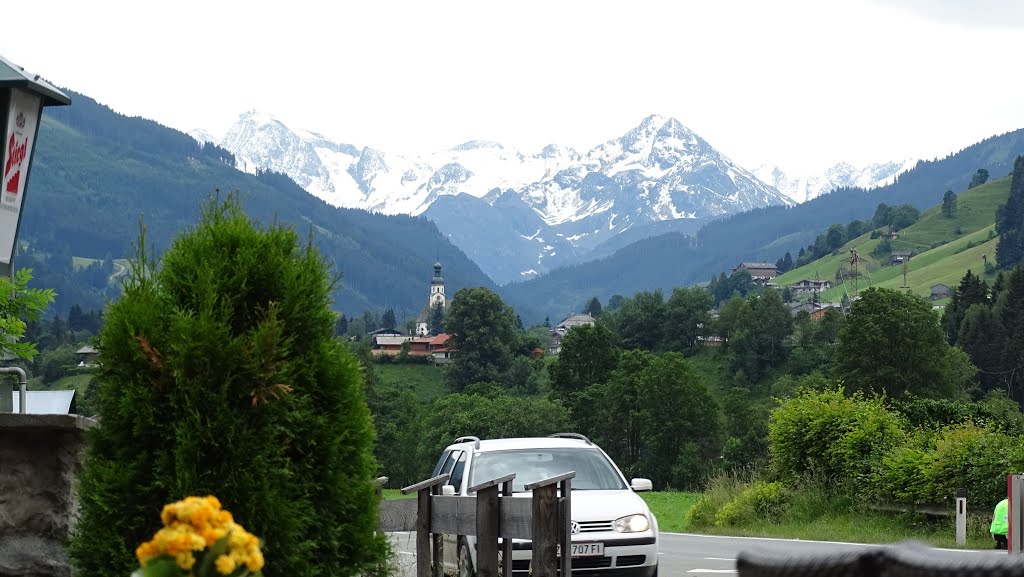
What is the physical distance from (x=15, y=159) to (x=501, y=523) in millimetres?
3819

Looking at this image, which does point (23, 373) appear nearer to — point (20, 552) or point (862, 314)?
point (20, 552)

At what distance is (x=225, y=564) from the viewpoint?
3072mm

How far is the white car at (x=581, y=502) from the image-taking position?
12.6m

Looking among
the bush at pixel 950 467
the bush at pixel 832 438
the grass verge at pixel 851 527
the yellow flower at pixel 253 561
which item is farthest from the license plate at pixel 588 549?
the bush at pixel 832 438

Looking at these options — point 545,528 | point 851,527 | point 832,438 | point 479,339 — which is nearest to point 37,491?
point 545,528

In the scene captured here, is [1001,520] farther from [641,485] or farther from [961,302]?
[961,302]

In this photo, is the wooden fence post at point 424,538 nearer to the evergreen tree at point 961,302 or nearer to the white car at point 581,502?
the white car at point 581,502

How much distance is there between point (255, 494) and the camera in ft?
16.5

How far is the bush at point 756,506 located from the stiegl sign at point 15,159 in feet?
71.7

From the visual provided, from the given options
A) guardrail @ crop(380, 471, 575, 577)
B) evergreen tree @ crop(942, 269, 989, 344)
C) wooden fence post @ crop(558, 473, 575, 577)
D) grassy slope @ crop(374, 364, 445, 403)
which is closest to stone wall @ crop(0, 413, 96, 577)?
guardrail @ crop(380, 471, 575, 577)

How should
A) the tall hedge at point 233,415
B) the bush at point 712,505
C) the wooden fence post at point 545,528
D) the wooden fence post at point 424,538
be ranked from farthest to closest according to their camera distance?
the bush at point 712,505
the wooden fence post at point 424,538
the wooden fence post at point 545,528
the tall hedge at point 233,415

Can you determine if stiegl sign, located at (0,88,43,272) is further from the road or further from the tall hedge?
the road

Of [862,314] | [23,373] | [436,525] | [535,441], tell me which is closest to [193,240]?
[23,373]

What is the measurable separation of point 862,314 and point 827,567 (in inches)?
3622
